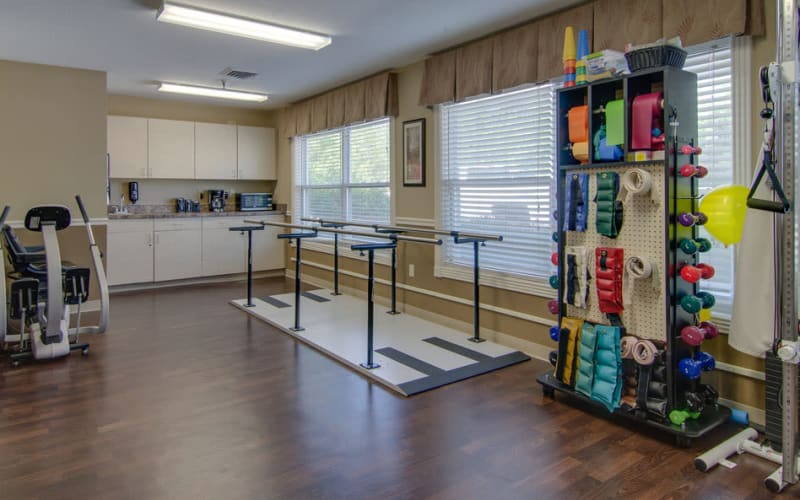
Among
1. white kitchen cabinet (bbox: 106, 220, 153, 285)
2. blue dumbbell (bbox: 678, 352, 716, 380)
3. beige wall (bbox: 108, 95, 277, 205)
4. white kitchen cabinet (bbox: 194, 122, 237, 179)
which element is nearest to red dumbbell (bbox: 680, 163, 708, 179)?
blue dumbbell (bbox: 678, 352, 716, 380)

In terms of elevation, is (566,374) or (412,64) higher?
(412,64)

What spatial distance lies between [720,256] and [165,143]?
633 cm

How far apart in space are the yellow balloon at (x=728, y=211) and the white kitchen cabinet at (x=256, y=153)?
6241 millimetres

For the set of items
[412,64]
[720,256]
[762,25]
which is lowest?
[720,256]

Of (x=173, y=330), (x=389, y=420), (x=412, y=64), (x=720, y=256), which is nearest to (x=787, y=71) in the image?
(x=720, y=256)

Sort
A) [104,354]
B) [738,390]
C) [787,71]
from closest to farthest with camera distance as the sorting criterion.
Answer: [787,71] → [738,390] → [104,354]

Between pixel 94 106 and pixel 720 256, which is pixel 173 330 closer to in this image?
pixel 94 106

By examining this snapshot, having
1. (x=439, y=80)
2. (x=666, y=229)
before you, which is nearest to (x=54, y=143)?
(x=439, y=80)

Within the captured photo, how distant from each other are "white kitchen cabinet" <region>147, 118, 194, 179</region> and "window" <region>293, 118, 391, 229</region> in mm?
1393

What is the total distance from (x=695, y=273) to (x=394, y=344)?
7.47 ft

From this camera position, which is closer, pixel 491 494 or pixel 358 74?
pixel 491 494

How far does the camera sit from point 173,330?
4.66 m

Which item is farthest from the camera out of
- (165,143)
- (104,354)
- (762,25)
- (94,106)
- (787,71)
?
(165,143)

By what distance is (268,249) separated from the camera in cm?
756
